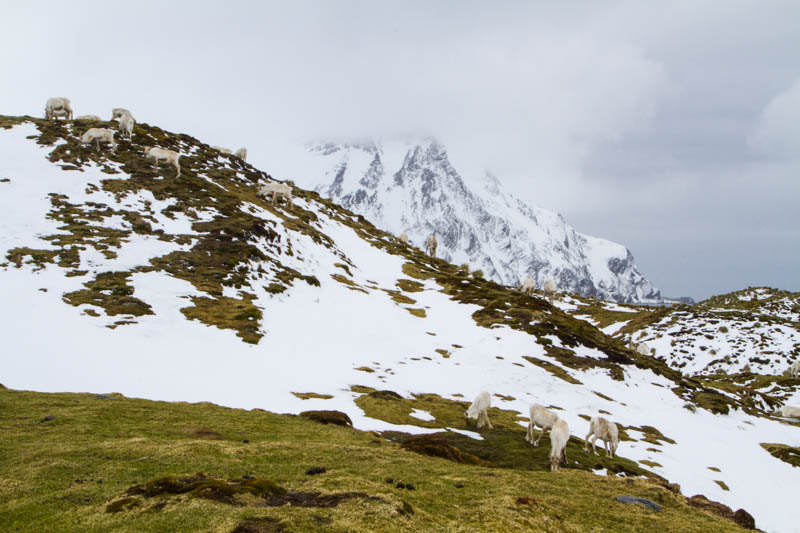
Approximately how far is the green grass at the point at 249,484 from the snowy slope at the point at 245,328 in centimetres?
717

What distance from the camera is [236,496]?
32.5ft

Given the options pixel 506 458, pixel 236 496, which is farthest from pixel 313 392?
pixel 236 496

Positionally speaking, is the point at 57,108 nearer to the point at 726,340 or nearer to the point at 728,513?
the point at 728,513

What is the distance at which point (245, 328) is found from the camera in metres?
34.2

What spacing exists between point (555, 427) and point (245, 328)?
2474 cm

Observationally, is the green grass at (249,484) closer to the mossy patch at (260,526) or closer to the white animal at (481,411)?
the mossy patch at (260,526)

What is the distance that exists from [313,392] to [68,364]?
14001 millimetres

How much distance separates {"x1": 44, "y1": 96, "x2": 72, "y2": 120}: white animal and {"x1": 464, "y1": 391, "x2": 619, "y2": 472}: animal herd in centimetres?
7014

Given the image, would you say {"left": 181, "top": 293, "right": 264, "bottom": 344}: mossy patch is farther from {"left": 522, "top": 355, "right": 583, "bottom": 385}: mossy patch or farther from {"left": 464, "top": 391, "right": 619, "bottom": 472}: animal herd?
{"left": 522, "top": 355, "right": 583, "bottom": 385}: mossy patch

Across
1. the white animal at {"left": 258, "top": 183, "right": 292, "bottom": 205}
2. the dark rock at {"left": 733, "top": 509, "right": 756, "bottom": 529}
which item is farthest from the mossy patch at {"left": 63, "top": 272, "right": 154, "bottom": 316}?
the white animal at {"left": 258, "top": 183, "right": 292, "bottom": 205}

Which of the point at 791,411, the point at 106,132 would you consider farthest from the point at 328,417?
the point at 106,132

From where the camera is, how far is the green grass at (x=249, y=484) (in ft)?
29.0

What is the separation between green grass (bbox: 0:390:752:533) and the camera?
883 centimetres

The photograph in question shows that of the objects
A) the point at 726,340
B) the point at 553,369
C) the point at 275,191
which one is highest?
the point at 275,191
